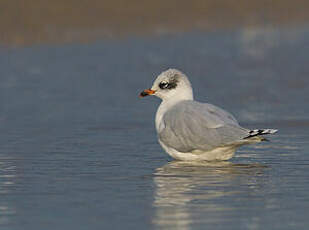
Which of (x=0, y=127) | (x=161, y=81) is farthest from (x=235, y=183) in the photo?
(x=0, y=127)

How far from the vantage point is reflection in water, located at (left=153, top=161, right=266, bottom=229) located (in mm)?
8320

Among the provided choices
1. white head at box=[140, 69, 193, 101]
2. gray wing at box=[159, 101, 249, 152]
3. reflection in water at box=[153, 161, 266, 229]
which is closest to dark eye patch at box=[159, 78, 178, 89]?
white head at box=[140, 69, 193, 101]

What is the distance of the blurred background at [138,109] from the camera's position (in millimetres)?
8750

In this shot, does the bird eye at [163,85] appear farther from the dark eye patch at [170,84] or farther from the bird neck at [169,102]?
the bird neck at [169,102]

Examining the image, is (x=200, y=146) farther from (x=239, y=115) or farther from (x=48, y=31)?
(x=48, y=31)

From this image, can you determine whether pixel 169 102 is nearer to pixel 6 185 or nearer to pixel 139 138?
pixel 139 138

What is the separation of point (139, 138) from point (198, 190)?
3.68 meters

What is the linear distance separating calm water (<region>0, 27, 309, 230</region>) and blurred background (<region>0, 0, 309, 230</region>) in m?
0.02

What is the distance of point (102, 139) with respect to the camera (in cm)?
1302

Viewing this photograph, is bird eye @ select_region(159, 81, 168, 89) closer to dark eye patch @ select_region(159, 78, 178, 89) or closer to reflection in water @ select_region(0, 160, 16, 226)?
dark eye patch @ select_region(159, 78, 178, 89)

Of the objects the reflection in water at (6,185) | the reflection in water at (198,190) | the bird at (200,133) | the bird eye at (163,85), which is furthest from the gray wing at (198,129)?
the reflection in water at (6,185)

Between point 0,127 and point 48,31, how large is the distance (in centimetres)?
922

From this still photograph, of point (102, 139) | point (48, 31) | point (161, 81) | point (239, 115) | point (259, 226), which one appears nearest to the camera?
point (259, 226)

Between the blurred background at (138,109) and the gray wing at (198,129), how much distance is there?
0.27 m
